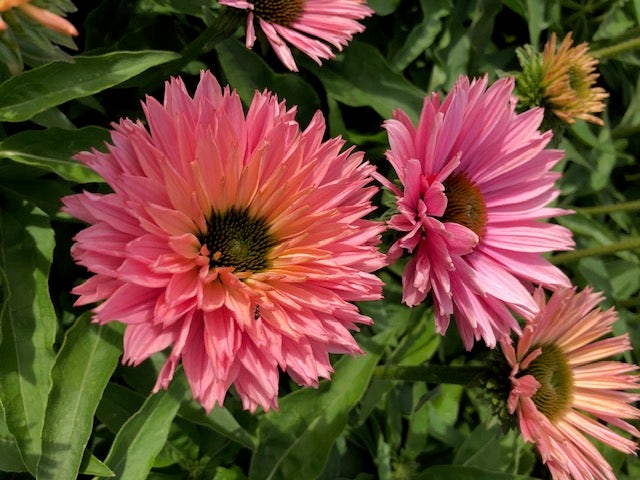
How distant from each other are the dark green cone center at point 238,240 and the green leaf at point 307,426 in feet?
0.93

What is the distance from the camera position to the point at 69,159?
0.85m

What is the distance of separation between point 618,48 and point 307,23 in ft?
2.48

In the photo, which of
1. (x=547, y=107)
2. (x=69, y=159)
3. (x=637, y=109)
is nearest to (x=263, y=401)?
(x=69, y=159)

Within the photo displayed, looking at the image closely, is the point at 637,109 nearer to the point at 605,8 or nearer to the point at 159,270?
the point at 605,8

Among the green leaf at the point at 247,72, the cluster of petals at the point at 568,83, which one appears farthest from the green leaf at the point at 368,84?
the cluster of petals at the point at 568,83

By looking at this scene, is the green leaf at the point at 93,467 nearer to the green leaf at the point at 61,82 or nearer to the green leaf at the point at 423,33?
the green leaf at the point at 61,82

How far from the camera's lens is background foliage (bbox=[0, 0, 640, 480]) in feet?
2.66

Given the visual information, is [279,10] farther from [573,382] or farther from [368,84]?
[573,382]

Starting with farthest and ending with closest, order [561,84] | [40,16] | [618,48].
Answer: [618,48]
[561,84]
[40,16]

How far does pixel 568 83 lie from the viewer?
3.87 feet

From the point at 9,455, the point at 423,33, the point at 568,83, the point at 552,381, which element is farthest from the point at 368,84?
the point at 9,455

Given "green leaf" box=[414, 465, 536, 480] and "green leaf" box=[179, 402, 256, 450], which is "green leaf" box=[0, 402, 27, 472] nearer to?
"green leaf" box=[179, 402, 256, 450]

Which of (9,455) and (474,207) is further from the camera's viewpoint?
(474,207)

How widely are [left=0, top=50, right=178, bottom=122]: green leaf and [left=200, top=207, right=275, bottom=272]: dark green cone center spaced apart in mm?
226
